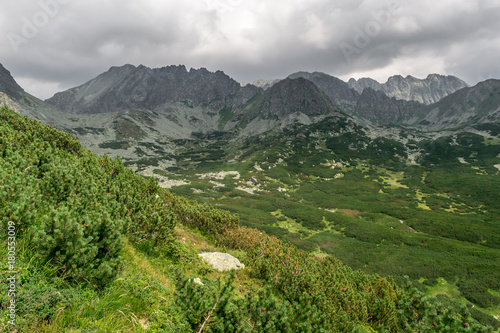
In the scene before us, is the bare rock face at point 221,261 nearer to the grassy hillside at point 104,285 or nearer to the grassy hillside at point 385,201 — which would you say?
the grassy hillside at point 104,285

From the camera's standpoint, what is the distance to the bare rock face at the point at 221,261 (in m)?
12.4

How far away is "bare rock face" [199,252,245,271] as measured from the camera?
12.4 metres

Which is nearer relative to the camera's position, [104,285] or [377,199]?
[104,285]

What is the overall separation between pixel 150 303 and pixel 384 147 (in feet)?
639

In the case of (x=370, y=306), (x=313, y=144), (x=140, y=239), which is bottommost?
(x=370, y=306)

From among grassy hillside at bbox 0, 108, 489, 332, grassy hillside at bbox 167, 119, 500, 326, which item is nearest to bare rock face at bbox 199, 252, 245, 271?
grassy hillside at bbox 0, 108, 489, 332

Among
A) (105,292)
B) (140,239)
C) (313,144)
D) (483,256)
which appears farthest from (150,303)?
(313,144)

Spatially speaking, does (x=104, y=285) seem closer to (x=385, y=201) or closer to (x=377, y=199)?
(x=385, y=201)

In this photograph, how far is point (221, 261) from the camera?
43.0 ft

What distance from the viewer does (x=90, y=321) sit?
374 centimetres

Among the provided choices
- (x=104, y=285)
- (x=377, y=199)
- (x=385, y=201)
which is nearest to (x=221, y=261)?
(x=104, y=285)

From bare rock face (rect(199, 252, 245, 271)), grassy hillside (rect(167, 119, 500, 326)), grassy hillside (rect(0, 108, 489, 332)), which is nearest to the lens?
grassy hillside (rect(0, 108, 489, 332))

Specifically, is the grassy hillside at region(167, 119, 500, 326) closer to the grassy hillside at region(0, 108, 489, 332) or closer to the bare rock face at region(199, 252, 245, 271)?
the bare rock face at region(199, 252, 245, 271)

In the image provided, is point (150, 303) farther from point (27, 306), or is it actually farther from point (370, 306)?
point (370, 306)
